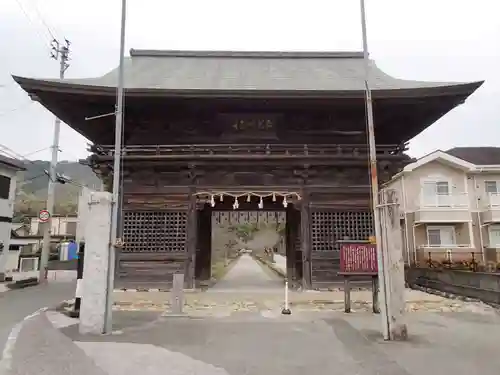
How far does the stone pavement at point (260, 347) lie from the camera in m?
5.24

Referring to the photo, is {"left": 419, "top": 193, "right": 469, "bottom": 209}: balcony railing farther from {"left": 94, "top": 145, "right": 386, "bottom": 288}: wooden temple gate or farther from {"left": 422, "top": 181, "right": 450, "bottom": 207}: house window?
{"left": 94, "top": 145, "right": 386, "bottom": 288}: wooden temple gate

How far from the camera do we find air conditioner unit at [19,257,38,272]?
103 feet

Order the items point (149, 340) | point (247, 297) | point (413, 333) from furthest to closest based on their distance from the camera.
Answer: point (247, 297) → point (413, 333) → point (149, 340)

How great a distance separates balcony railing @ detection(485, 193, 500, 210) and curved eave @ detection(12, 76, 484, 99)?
14844 millimetres

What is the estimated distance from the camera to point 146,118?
15.1 metres

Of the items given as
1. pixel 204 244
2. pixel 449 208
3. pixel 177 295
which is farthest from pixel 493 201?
pixel 177 295

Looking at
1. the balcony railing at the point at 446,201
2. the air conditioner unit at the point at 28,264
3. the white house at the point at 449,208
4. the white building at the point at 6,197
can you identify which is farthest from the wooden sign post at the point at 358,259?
the air conditioner unit at the point at 28,264

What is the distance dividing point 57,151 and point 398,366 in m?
20.8

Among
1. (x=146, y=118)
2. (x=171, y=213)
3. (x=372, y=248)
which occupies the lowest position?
(x=372, y=248)

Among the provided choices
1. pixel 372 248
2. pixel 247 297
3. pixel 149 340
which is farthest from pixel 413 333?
pixel 247 297

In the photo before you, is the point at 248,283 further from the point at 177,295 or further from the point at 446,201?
the point at 446,201

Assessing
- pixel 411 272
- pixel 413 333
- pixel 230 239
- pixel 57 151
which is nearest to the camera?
pixel 413 333

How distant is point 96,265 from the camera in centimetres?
735

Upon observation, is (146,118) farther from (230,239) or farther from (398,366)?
(230,239)
